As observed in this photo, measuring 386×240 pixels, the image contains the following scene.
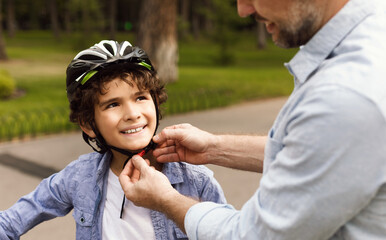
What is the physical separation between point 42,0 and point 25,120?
43.9m

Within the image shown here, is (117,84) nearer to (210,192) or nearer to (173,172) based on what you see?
Answer: (173,172)

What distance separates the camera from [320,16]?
4.84 ft

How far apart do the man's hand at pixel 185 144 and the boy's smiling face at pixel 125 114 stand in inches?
3.3

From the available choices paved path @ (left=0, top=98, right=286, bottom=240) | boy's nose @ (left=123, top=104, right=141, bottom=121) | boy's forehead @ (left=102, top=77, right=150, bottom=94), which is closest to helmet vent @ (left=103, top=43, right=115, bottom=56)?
boy's forehead @ (left=102, top=77, right=150, bottom=94)

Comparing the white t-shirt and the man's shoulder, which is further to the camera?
the man's shoulder

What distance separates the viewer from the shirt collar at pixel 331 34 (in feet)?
4.74

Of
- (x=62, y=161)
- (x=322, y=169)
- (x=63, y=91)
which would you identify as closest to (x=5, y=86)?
(x=63, y=91)

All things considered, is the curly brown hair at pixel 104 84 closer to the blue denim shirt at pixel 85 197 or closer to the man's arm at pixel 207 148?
the man's arm at pixel 207 148

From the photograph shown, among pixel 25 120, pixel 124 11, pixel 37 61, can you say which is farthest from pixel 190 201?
pixel 124 11

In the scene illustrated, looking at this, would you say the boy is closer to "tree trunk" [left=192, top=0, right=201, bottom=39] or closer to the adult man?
the adult man

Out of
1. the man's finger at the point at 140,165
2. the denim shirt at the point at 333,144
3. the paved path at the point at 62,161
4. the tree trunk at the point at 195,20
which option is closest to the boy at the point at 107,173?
the man's finger at the point at 140,165

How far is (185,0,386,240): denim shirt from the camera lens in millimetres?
1296

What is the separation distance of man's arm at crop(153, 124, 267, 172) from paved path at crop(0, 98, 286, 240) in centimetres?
168

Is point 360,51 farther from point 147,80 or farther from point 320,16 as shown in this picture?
point 147,80
